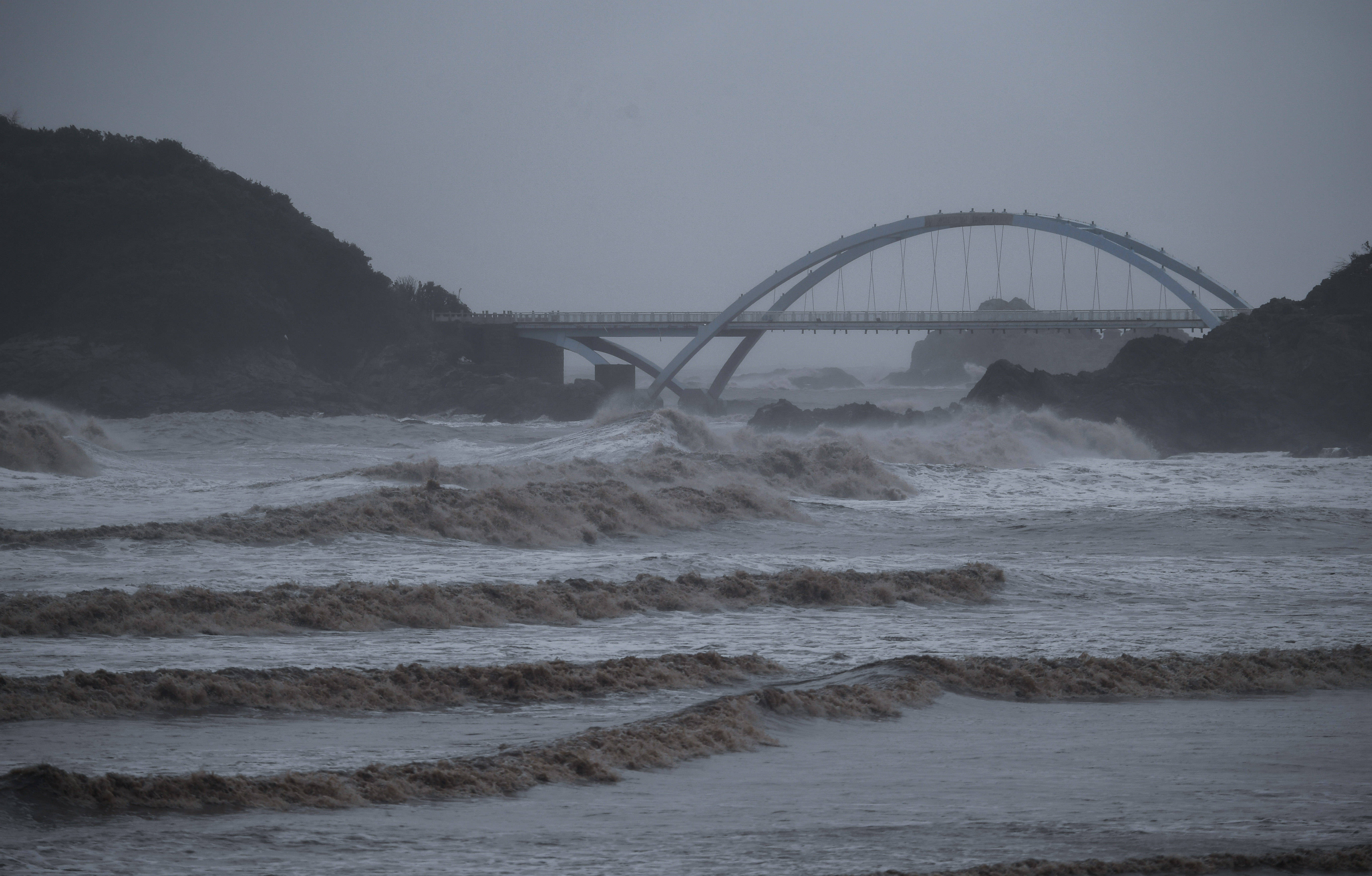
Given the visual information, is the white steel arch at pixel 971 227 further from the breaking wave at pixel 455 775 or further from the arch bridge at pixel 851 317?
the breaking wave at pixel 455 775

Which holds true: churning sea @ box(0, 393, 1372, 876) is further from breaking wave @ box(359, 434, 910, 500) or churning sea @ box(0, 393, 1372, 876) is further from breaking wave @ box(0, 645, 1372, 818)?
breaking wave @ box(359, 434, 910, 500)

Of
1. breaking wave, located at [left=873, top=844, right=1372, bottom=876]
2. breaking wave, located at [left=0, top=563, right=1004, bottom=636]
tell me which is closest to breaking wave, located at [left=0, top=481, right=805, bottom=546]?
breaking wave, located at [left=0, top=563, right=1004, bottom=636]

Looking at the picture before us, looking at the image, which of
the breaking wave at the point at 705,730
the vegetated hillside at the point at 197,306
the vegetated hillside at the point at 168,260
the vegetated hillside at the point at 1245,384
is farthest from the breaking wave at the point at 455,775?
the vegetated hillside at the point at 168,260

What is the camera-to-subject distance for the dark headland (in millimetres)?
44688

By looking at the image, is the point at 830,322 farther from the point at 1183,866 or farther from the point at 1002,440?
the point at 1183,866

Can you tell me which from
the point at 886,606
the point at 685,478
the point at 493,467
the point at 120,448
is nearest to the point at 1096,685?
the point at 886,606

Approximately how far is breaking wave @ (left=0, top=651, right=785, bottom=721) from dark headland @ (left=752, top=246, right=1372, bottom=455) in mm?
40302

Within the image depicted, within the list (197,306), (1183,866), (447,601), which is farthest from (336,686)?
(197,306)

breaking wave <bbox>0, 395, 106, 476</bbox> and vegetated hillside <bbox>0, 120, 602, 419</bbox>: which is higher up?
vegetated hillside <bbox>0, 120, 602, 419</bbox>

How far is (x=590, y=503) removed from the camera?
1905 cm

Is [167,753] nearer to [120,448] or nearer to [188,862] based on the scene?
[188,862]

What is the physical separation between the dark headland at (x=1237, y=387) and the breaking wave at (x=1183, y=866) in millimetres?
42178

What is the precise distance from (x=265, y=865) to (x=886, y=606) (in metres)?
8.85

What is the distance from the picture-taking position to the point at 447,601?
10812mm
